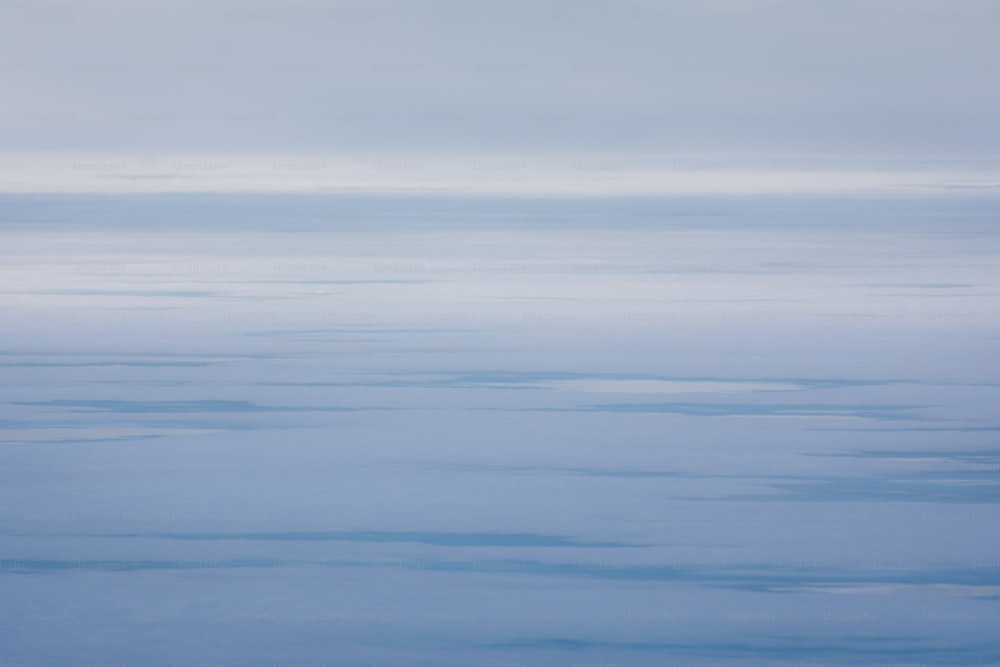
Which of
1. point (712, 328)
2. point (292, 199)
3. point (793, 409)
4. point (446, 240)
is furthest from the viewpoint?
point (292, 199)

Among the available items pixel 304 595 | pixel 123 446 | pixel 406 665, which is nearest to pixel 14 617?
pixel 304 595

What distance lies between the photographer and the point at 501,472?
5805 mm

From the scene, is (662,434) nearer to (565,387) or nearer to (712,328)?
(565,387)

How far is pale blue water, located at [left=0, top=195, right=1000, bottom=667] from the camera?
417 cm

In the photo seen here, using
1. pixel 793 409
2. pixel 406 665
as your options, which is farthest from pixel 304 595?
pixel 793 409

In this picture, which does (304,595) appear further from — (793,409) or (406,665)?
(793,409)

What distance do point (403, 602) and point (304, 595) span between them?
22 cm

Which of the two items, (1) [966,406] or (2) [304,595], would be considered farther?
(1) [966,406]

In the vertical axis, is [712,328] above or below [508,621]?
above

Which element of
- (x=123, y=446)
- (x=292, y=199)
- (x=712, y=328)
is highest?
(x=292, y=199)

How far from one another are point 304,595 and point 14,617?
1.98ft

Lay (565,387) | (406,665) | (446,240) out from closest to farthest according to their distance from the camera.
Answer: (406,665) → (565,387) → (446,240)

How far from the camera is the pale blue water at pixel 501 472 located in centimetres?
417

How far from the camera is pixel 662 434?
6.42 metres
